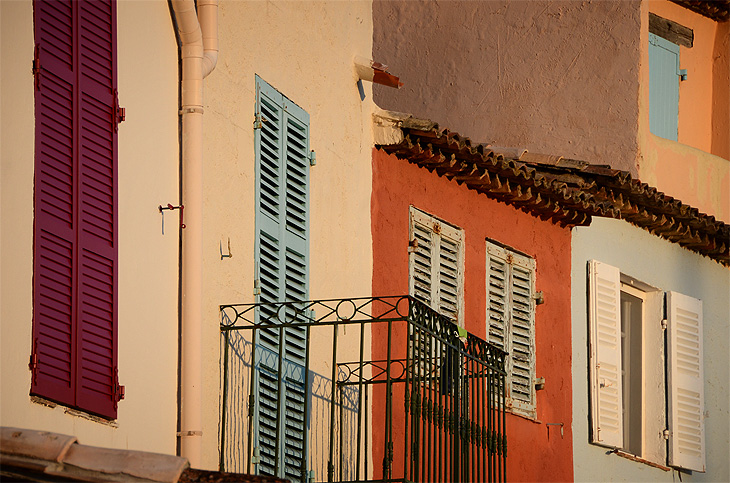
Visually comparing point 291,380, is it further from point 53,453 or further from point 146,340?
point 53,453

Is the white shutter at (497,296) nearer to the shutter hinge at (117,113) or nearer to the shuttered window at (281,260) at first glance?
the shuttered window at (281,260)

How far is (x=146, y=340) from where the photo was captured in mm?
8109

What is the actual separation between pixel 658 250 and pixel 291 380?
6846 mm

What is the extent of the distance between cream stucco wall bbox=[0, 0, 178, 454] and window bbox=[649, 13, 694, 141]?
28.8 ft

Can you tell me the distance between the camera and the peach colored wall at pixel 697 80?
1691cm

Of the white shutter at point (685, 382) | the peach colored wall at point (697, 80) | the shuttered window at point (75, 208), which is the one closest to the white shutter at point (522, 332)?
the white shutter at point (685, 382)

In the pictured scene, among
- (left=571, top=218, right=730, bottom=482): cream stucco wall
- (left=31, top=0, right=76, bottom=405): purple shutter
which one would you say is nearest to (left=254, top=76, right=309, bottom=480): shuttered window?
(left=31, top=0, right=76, bottom=405): purple shutter

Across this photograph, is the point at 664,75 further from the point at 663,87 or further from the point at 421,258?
the point at 421,258

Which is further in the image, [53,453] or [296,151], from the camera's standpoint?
[296,151]

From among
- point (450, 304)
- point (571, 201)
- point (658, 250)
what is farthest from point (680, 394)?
point (450, 304)

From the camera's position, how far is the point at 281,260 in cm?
977

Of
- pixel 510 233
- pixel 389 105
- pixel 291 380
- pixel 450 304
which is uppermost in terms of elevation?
pixel 389 105

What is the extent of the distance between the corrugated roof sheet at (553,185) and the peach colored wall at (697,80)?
1.80 metres

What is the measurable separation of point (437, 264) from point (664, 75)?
18.9 feet
